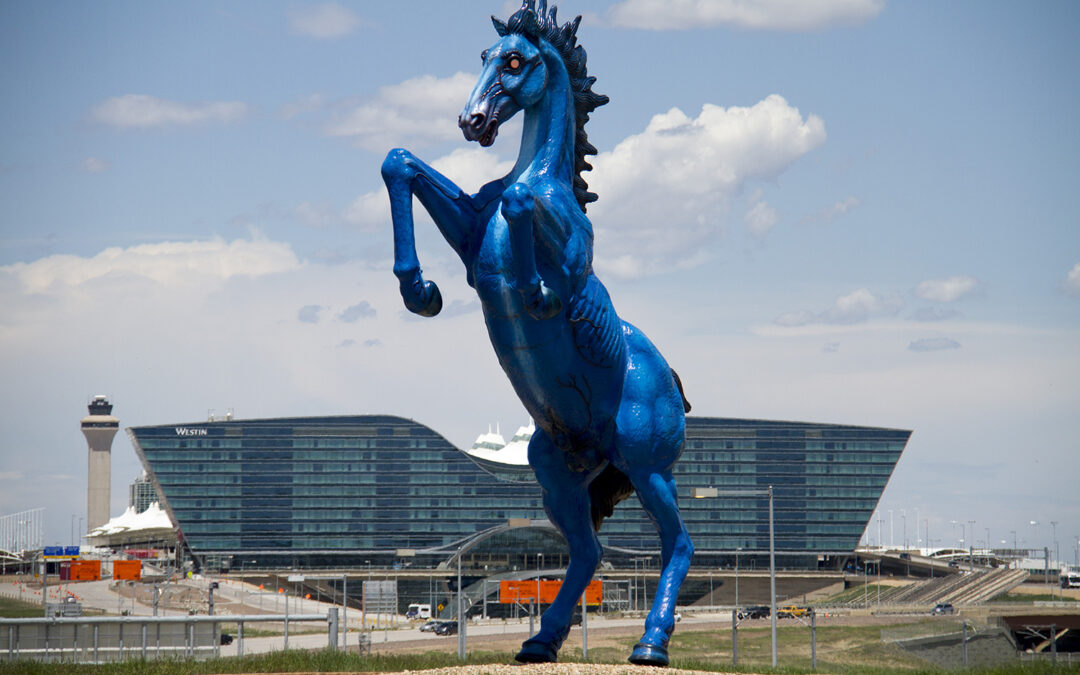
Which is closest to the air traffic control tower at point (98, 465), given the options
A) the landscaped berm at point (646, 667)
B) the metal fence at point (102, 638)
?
the landscaped berm at point (646, 667)

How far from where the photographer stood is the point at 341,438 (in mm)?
126438

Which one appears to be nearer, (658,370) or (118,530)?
(658,370)

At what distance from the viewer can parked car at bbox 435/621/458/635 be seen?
65.5 metres

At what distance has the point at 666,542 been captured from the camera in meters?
12.7

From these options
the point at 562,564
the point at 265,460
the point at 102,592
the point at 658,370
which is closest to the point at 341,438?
the point at 265,460

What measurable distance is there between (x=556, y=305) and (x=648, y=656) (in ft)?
10.9

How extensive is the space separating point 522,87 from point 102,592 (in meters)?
90.6

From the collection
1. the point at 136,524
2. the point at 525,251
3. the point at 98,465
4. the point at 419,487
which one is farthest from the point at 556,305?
the point at 98,465

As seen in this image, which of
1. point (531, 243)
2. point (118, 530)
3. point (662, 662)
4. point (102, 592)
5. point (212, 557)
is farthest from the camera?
point (118, 530)

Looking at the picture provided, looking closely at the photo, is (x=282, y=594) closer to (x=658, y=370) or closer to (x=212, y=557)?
(x=212, y=557)

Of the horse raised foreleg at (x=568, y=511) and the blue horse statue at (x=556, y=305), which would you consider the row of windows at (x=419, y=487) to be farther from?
the blue horse statue at (x=556, y=305)

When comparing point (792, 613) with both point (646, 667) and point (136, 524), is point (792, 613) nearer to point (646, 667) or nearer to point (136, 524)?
point (646, 667)

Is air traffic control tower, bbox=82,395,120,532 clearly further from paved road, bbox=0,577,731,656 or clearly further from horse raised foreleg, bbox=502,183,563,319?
horse raised foreleg, bbox=502,183,563,319

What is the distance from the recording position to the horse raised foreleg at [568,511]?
1297 cm
